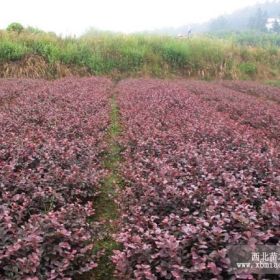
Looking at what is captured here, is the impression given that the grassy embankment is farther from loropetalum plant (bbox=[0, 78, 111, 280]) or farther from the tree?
loropetalum plant (bbox=[0, 78, 111, 280])

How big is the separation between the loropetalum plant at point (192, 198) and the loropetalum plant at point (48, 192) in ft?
1.41

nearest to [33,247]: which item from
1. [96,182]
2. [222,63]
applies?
[96,182]

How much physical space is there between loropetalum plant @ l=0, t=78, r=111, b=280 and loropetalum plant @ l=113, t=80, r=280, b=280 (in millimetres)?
429

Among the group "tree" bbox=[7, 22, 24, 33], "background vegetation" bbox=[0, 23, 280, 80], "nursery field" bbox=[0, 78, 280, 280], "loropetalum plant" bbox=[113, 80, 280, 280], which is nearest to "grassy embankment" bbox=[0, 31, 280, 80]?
"background vegetation" bbox=[0, 23, 280, 80]

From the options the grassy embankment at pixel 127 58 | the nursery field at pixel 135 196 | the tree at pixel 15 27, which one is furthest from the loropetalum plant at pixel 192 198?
the tree at pixel 15 27

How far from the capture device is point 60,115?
809 cm

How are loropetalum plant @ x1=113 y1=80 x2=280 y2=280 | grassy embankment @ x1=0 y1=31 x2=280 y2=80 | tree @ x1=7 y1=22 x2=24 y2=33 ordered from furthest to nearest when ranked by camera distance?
1. tree @ x1=7 y1=22 x2=24 y2=33
2. grassy embankment @ x1=0 y1=31 x2=280 y2=80
3. loropetalum plant @ x1=113 y1=80 x2=280 y2=280

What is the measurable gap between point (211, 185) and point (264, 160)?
1.06 metres

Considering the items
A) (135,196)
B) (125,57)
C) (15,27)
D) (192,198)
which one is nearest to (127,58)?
(125,57)

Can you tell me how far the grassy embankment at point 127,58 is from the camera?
20188 millimetres

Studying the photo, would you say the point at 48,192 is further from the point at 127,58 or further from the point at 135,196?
the point at 127,58

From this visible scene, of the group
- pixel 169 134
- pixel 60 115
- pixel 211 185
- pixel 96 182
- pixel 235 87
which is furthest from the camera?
pixel 235 87

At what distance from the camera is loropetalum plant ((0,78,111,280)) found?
3.14 m

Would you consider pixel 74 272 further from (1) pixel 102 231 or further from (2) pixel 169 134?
(2) pixel 169 134
